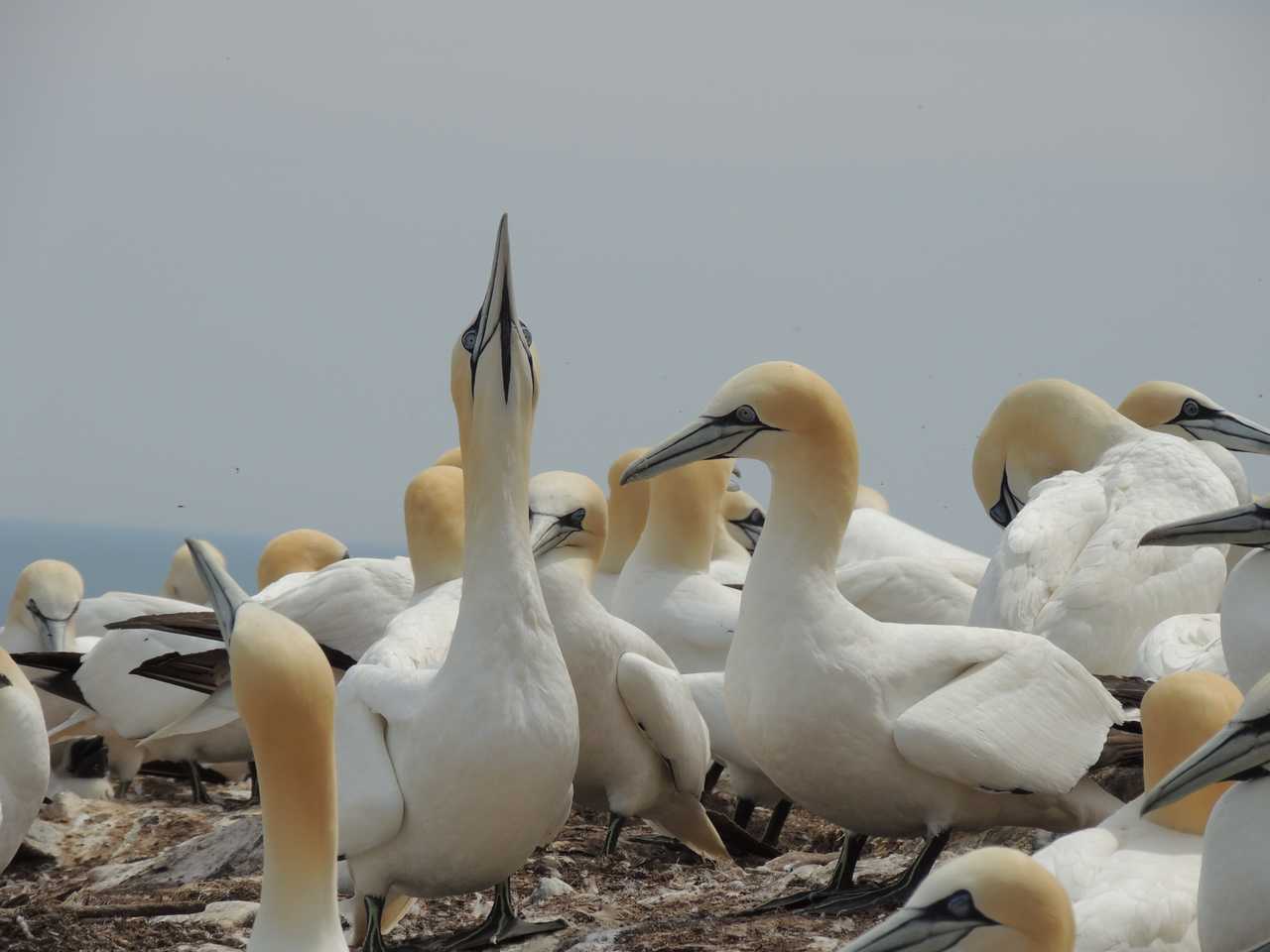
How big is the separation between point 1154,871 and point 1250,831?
0.41 metres

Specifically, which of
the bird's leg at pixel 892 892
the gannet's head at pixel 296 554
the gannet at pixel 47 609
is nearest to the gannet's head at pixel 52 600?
the gannet at pixel 47 609

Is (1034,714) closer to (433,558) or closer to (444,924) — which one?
(444,924)

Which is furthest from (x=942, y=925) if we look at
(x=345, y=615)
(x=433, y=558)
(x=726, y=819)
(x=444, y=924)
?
(x=345, y=615)

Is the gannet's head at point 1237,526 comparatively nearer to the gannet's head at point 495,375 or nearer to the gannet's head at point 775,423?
the gannet's head at point 775,423

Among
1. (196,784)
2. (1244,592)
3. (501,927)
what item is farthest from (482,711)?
(196,784)

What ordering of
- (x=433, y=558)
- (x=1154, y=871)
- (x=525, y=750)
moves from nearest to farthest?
(x=1154, y=871), (x=525, y=750), (x=433, y=558)

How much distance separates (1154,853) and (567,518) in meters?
2.26

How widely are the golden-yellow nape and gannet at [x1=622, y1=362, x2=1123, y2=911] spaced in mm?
3273

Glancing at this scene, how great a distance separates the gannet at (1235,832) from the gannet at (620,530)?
4.98m

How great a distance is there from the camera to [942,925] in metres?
3.25

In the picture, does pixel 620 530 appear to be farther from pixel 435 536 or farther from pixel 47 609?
pixel 47 609

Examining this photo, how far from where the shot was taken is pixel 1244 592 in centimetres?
501

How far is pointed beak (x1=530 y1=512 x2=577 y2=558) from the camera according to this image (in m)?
5.86

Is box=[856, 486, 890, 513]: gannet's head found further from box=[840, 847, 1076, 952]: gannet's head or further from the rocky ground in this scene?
box=[840, 847, 1076, 952]: gannet's head
